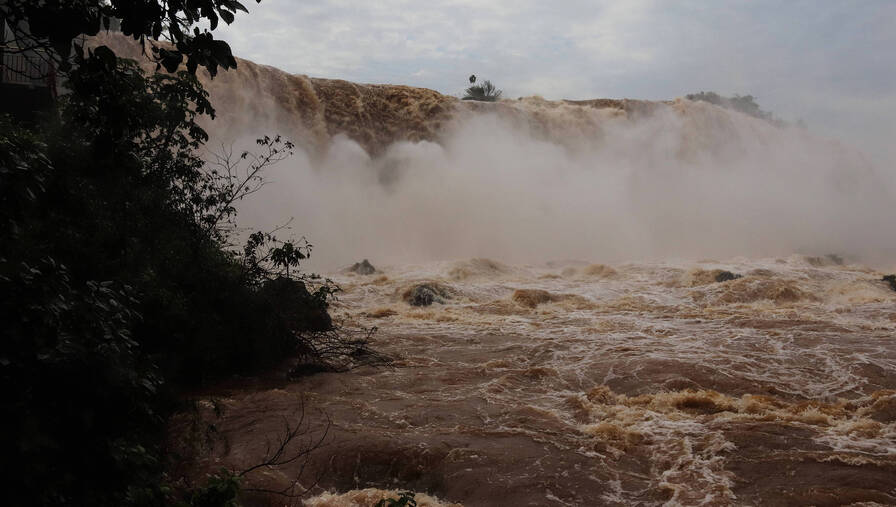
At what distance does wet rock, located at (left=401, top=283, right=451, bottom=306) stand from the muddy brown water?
1.93ft

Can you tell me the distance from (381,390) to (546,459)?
8.55 feet

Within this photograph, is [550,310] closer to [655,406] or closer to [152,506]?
[655,406]

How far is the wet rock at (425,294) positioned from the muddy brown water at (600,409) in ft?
1.93

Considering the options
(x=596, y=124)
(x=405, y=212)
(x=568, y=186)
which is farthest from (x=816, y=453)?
(x=596, y=124)

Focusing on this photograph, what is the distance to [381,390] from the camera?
732cm

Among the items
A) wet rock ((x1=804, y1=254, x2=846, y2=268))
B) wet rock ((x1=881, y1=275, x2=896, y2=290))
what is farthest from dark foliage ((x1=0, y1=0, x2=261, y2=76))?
wet rock ((x1=804, y1=254, x2=846, y2=268))

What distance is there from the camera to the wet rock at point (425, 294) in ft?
43.0

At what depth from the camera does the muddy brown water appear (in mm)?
4828

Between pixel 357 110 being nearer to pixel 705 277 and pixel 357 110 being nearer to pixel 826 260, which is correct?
pixel 705 277

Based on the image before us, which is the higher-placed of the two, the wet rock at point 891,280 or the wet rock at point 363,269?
the wet rock at point 891,280

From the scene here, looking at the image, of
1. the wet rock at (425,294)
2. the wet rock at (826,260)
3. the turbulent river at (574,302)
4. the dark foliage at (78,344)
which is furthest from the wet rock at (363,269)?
the wet rock at (826,260)

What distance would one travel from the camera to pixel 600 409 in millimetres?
6586

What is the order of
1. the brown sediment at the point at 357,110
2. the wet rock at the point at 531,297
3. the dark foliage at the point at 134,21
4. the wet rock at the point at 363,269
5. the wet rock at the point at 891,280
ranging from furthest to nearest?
the brown sediment at the point at 357,110 < the wet rock at the point at 363,269 < the wet rock at the point at 891,280 < the wet rock at the point at 531,297 < the dark foliage at the point at 134,21

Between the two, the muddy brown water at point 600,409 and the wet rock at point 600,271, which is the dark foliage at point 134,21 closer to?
the muddy brown water at point 600,409
